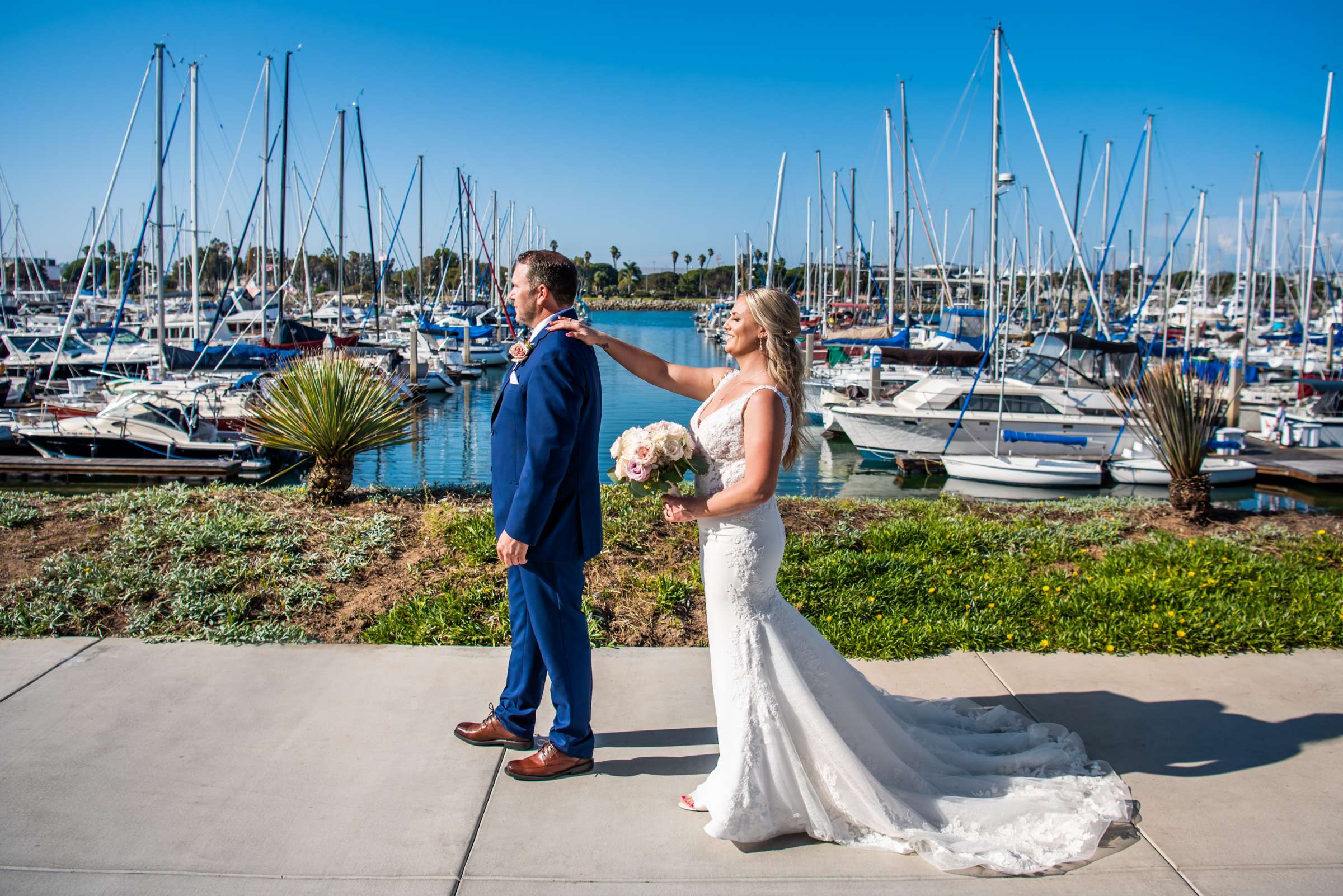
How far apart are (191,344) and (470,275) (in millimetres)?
34386

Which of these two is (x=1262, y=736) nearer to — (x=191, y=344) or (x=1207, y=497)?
(x=1207, y=497)

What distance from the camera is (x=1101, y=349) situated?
21.3m

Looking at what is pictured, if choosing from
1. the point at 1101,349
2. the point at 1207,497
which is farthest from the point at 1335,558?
the point at 1101,349

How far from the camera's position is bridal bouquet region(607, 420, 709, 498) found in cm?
351

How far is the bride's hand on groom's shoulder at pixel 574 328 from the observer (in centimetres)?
374

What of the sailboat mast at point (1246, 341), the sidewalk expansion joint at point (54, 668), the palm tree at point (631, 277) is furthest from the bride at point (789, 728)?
the palm tree at point (631, 277)

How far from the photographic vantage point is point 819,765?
11.5 feet

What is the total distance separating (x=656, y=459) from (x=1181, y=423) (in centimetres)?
670

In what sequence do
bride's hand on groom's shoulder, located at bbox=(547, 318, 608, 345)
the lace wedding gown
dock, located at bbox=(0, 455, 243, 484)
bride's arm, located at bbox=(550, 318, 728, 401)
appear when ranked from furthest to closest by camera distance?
dock, located at bbox=(0, 455, 243, 484) < bride's arm, located at bbox=(550, 318, 728, 401) < bride's hand on groom's shoulder, located at bbox=(547, 318, 608, 345) < the lace wedding gown

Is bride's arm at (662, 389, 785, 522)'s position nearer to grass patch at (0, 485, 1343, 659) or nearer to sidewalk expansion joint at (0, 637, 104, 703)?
grass patch at (0, 485, 1343, 659)

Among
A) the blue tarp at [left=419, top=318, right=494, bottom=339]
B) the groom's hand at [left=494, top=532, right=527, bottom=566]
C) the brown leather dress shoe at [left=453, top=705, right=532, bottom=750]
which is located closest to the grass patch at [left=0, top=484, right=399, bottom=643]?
the brown leather dress shoe at [left=453, top=705, right=532, bottom=750]

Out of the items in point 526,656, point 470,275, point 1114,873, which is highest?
point 470,275

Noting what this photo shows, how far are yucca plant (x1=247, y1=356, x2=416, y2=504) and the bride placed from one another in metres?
4.54

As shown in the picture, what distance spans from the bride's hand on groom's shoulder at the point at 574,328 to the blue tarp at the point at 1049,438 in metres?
18.2
